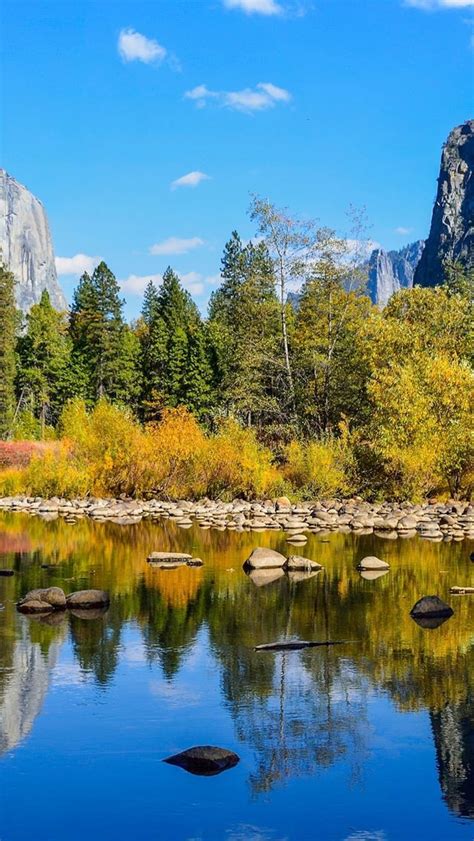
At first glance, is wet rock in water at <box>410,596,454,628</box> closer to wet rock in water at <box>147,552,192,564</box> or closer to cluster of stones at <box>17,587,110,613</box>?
cluster of stones at <box>17,587,110,613</box>

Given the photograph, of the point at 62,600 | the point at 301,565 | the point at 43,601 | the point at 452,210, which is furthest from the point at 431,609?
the point at 452,210

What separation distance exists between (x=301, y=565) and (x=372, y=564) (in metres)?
1.29

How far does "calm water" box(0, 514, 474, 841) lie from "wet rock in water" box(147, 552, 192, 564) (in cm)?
222

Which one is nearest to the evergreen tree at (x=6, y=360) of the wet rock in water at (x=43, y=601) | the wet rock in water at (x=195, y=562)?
the wet rock in water at (x=195, y=562)

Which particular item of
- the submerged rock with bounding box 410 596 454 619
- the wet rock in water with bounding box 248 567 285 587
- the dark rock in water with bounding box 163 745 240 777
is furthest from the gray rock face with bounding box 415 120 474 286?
the dark rock in water with bounding box 163 745 240 777

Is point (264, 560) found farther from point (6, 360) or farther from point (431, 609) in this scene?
point (6, 360)

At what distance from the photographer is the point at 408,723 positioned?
8.97 meters

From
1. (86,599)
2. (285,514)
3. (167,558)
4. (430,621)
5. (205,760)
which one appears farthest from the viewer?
(285,514)

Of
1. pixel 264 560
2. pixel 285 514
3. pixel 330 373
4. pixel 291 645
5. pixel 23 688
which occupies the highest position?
pixel 330 373

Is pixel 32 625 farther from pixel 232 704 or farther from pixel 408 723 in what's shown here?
pixel 408 723

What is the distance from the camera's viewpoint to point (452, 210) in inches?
6053

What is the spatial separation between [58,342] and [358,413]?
3103cm

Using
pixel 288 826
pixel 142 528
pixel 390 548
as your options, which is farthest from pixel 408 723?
pixel 142 528

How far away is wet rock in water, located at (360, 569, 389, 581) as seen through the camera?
16688 mm
